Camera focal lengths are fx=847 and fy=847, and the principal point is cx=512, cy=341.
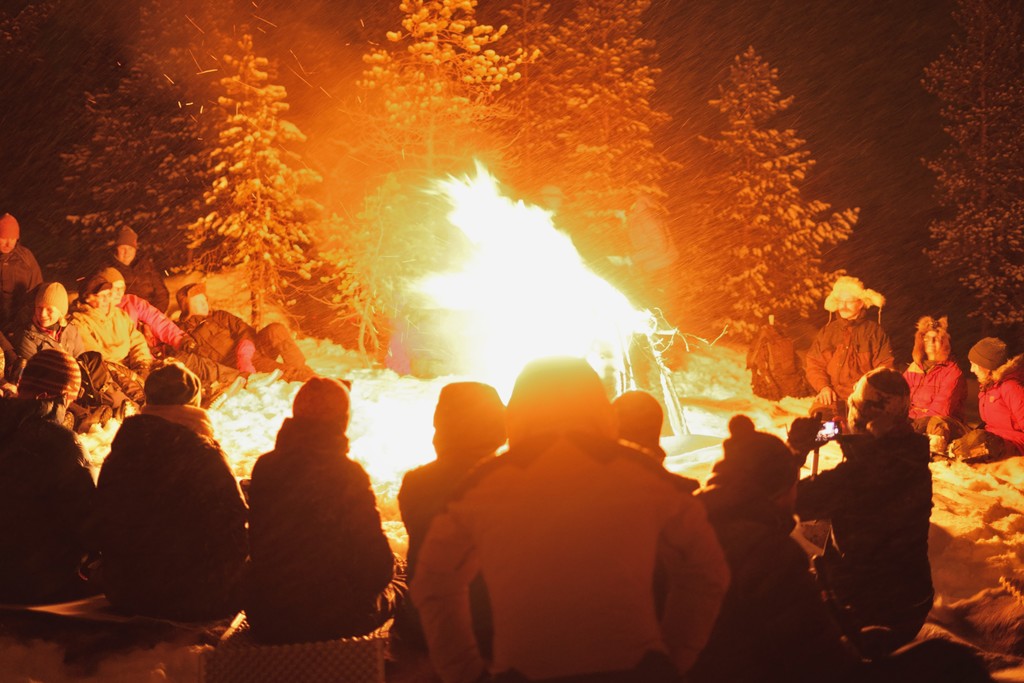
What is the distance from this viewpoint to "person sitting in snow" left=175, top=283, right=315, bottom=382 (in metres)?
10.8

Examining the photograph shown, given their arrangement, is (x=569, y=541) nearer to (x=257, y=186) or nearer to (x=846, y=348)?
(x=846, y=348)

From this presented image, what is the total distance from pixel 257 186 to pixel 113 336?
4627 millimetres

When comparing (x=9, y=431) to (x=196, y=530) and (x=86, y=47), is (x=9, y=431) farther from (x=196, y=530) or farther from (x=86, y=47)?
(x=86, y=47)

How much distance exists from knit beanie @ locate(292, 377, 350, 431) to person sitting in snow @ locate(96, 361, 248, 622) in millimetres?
664

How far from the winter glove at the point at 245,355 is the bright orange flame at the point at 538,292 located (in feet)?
11.2

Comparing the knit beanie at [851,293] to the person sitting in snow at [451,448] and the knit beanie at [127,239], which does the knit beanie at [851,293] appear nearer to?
the person sitting in snow at [451,448]

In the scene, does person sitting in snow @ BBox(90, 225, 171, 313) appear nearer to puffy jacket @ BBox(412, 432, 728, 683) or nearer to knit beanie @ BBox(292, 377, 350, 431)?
knit beanie @ BBox(292, 377, 350, 431)

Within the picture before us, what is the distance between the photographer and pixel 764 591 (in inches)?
140

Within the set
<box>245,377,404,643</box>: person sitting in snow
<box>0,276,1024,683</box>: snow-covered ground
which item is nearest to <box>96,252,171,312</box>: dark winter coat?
<box>0,276,1024,683</box>: snow-covered ground

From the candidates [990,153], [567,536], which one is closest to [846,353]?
[567,536]

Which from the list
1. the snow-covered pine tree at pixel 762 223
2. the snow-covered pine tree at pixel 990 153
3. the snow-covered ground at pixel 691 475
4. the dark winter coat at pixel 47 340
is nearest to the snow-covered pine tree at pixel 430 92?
the snow-covered ground at pixel 691 475

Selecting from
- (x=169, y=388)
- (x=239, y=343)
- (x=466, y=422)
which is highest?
(x=239, y=343)

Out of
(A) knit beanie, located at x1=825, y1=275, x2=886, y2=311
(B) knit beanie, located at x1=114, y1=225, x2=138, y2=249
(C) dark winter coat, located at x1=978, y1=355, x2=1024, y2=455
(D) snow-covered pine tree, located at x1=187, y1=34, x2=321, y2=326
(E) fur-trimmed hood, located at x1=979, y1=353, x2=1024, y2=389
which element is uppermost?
(D) snow-covered pine tree, located at x1=187, y1=34, x2=321, y2=326

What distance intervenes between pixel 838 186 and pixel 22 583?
3050 cm
